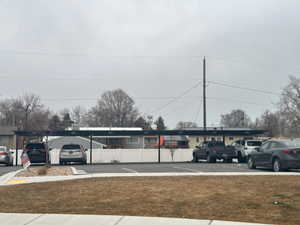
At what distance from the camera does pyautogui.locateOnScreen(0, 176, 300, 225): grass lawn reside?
954 centimetres

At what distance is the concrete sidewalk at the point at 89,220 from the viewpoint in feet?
28.7

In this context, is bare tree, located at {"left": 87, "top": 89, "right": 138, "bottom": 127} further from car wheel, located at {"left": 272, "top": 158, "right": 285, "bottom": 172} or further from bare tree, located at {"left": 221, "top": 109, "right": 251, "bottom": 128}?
car wheel, located at {"left": 272, "top": 158, "right": 285, "bottom": 172}

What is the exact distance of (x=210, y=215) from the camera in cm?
936

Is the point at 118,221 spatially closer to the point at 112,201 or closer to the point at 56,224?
the point at 56,224

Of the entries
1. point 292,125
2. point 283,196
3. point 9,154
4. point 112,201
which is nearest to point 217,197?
point 283,196

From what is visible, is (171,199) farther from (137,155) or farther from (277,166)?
(137,155)

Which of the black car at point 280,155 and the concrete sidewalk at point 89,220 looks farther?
the black car at point 280,155

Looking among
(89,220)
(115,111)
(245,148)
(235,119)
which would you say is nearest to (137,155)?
(245,148)

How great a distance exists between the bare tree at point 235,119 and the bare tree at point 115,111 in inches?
1441

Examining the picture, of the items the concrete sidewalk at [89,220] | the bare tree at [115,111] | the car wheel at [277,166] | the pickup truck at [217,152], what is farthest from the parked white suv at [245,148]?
the bare tree at [115,111]

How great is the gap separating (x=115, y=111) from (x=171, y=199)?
81444mm

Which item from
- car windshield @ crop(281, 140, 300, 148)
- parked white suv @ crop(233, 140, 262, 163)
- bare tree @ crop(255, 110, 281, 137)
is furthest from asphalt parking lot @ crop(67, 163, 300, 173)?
bare tree @ crop(255, 110, 281, 137)

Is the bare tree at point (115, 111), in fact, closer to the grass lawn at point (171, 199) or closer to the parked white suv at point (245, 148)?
the parked white suv at point (245, 148)

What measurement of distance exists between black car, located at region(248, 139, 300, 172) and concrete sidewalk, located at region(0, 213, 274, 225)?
12060 mm
